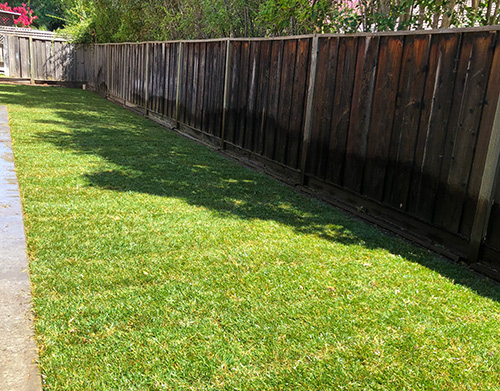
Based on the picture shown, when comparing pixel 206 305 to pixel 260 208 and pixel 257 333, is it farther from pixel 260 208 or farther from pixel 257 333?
pixel 260 208

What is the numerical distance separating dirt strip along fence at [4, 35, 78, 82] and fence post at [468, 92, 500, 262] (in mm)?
21420

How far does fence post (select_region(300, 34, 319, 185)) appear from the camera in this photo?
5996 millimetres

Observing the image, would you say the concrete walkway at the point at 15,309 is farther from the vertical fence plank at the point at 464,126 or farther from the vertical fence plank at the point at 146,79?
the vertical fence plank at the point at 146,79

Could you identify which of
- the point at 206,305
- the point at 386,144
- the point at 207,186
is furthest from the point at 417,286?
the point at 207,186

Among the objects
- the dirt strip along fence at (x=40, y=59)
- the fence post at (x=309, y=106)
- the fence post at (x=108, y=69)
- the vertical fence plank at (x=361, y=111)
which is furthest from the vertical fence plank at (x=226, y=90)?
the dirt strip along fence at (x=40, y=59)

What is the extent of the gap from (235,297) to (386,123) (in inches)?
110

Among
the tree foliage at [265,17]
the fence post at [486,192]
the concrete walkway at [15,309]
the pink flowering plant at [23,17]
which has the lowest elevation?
the concrete walkway at [15,309]

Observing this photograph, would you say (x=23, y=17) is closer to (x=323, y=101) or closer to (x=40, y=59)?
(x=40, y=59)

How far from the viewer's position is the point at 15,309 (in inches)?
106

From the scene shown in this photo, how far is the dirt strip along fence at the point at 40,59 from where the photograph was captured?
2066 cm

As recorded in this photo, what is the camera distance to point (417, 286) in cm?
344

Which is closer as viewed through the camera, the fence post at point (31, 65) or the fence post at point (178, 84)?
the fence post at point (178, 84)

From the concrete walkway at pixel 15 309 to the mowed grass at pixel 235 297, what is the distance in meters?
0.07

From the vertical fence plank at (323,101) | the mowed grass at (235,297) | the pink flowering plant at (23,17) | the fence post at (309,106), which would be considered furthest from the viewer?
the pink flowering plant at (23,17)
